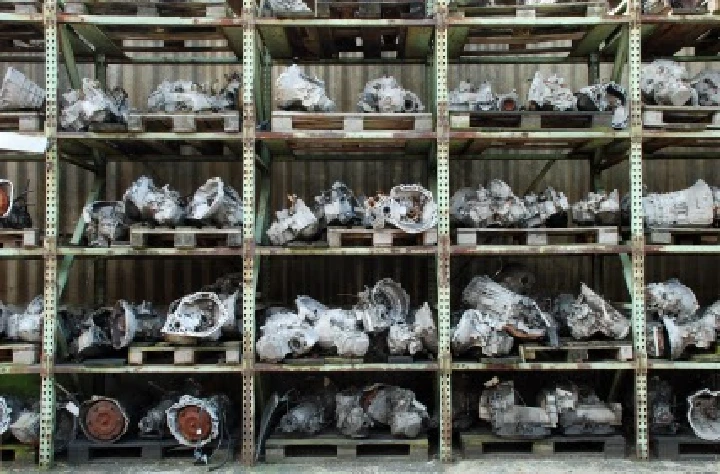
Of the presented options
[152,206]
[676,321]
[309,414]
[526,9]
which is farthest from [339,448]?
[526,9]

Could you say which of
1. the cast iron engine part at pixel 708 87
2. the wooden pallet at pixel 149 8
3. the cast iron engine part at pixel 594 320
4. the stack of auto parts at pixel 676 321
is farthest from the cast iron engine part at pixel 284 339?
the cast iron engine part at pixel 708 87

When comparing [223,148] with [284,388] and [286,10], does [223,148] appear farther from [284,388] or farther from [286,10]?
[284,388]

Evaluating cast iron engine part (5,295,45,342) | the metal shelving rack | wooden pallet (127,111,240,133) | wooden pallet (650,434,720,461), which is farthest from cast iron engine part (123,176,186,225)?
wooden pallet (650,434,720,461)

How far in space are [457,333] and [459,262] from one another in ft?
6.51

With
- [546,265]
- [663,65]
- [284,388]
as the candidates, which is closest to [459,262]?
[546,265]

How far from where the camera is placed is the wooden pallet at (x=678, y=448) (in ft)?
25.0

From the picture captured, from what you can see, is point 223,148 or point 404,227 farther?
point 223,148

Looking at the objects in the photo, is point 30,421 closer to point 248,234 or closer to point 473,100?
point 248,234

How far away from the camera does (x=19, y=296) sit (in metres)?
9.40

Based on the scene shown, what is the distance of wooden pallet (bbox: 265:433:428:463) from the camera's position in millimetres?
7586

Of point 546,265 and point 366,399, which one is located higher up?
point 546,265

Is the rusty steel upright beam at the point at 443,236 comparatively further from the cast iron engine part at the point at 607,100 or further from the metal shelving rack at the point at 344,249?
the cast iron engine part at the point at 607,100

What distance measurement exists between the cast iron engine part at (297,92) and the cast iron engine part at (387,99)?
1.90ft

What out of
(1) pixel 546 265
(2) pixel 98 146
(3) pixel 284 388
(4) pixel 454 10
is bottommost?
(3) pixel 284 388
